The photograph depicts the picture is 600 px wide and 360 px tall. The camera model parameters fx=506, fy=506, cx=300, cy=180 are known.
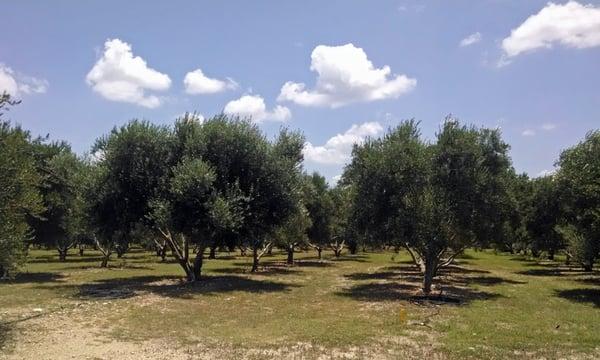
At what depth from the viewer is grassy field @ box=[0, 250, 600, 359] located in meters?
16.2

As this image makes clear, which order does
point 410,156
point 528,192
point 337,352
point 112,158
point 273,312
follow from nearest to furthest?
point 337,352, point 273,312, point 410,156, point 112,158, point 528,192

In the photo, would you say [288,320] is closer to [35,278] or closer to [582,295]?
[582,295]

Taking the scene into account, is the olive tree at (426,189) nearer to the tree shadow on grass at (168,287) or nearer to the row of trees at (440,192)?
the row of trees at (440,192)

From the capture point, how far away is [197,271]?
121ft

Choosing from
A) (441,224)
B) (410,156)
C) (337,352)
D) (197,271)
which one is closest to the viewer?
(337,352)

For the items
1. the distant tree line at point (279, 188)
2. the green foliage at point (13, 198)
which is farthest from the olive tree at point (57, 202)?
the green foliage at point (13, 198)

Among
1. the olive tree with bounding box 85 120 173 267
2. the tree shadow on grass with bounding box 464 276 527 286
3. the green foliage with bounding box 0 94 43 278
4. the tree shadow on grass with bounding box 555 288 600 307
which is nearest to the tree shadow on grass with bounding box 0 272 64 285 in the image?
the olive tree with bounding box 85 120 173 267

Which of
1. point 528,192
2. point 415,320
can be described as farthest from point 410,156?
point 528,192

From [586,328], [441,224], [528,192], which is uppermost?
[528,192]

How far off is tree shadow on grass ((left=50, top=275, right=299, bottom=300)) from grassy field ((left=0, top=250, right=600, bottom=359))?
0.24ft

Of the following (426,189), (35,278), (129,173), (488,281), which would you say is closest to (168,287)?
(129,173)

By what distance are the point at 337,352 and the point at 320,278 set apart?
25.4 m

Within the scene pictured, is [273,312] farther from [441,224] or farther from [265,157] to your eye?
[265,157]

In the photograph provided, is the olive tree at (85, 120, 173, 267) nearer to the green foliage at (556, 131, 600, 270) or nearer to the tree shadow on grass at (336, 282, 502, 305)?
the tree shadow on grass at (336, 282, 502, 305)
